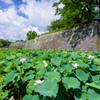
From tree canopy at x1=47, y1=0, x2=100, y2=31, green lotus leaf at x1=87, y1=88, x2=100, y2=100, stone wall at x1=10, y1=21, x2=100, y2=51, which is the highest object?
tree canopy at x1=47, y1=0, x2=100, y2=31

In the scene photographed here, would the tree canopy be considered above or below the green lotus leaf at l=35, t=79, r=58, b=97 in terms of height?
above

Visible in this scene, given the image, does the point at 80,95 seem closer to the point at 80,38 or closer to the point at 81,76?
the point at 81,76

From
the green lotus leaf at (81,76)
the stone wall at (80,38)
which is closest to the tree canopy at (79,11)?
the stone wall at (80,38)

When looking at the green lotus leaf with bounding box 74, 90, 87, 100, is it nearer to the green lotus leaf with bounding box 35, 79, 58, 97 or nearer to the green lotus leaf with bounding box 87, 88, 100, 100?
the green lotus leaf with bounding box 87, 88, 100, 100

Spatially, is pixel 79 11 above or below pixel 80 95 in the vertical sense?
above

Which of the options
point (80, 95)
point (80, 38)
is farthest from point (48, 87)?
point (80, 38)

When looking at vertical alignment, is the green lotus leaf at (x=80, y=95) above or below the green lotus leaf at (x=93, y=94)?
below

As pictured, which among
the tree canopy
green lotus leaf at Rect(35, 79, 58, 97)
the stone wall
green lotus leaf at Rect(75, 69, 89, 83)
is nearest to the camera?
green lotus leaf at Rect(35, 79, 58, 97)

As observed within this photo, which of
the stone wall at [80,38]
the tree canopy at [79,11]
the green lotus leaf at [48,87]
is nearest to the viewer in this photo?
the green lotus leaf at [48,87]

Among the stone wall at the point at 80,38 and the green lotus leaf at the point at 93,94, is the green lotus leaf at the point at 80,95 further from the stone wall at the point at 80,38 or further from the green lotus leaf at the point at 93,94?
the stone wall at the point at 80,38

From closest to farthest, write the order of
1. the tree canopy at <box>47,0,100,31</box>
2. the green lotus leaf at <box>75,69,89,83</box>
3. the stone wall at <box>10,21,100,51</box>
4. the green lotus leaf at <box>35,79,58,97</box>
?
the green lotus leaf at <box>35,79,58,97</box> < the green lotus leaf at <box>75,69,89,83</box> < the stone wall at <box>10,21,100,51</box> < the tree canopy at <box>47,0,100,31</box>

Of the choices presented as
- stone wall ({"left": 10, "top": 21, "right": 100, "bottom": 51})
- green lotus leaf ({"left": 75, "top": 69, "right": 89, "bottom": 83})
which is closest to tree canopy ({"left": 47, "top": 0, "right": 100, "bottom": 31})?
stone wall ({"left": 10, "top": 21, "right": 100, "bottom": 51})

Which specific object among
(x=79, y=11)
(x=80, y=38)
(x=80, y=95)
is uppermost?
(x=79, y=11)

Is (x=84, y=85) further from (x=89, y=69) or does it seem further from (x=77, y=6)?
(x=77, y=6)
